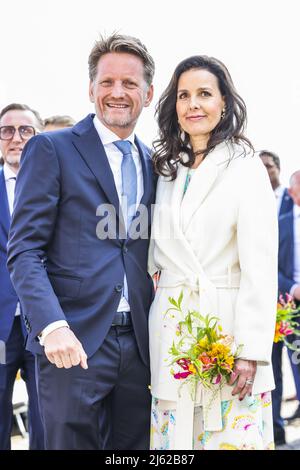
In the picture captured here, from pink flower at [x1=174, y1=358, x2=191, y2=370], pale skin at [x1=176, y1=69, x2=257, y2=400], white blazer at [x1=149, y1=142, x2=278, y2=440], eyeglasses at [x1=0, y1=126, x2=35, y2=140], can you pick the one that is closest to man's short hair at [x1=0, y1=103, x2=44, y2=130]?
eyeglasses at [x1=0, y1=126, x2=35, y2=140]

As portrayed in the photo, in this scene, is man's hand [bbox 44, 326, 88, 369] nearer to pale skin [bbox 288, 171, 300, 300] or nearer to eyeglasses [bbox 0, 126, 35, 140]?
eyeglasses [bbox 0, 126, 35, 140]

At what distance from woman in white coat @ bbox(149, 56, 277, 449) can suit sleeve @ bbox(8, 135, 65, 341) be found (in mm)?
500

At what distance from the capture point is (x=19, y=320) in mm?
4250

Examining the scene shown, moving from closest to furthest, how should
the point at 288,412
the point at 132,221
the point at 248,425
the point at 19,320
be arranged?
1. the point at 248,425
2. the point at 132,221
3. the point at 19,320
4. the point at 288,412

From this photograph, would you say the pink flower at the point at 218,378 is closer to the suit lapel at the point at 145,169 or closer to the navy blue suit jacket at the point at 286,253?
the suit lapel at the point at 145,169

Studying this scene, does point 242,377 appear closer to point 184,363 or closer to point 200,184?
point 184,363

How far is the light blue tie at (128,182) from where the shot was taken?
327 cm

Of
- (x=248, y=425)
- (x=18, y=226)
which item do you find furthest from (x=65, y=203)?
(x=248, y=425)

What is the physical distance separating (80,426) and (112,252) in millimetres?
758

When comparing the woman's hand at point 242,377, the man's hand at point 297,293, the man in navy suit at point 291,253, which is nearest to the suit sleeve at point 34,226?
the woman's hand at point 242,377

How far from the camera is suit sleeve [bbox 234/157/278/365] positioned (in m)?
3.03

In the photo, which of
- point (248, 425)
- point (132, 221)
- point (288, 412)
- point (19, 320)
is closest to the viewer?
point (248, 425)

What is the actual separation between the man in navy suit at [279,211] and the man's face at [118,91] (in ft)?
9.72
